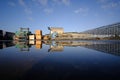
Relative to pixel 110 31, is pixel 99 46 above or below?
below

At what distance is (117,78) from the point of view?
2.88 meters

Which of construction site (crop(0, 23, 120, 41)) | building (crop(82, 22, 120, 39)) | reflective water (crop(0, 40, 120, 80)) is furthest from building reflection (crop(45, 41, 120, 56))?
building (crop(82, 22, 120, 39))

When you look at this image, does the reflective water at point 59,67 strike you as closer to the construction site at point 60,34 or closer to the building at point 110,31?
the construction site at point 60,34

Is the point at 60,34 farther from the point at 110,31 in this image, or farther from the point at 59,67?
the point at 59,67

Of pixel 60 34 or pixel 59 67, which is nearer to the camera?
pixel 59 67

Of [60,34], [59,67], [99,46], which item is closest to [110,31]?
[60,34]

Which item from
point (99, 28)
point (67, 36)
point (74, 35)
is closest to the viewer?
point (67, 36)

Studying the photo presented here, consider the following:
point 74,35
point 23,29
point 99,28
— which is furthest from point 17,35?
point 99,28

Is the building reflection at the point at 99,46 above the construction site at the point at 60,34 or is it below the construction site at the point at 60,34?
below

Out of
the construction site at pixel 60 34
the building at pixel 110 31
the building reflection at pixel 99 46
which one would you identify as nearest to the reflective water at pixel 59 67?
the building reflection at pixel 99 46

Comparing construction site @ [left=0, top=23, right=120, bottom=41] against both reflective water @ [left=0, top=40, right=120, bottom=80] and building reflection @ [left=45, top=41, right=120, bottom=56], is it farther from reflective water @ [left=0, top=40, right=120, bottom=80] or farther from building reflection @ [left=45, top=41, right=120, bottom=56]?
reflective water @ [left=0, top=40, right=120, bottom=80]

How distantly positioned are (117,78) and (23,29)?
56.5 metres

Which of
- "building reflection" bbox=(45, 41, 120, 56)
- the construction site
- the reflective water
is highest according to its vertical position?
the construction site

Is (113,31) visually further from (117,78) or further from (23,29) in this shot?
(117,78)
